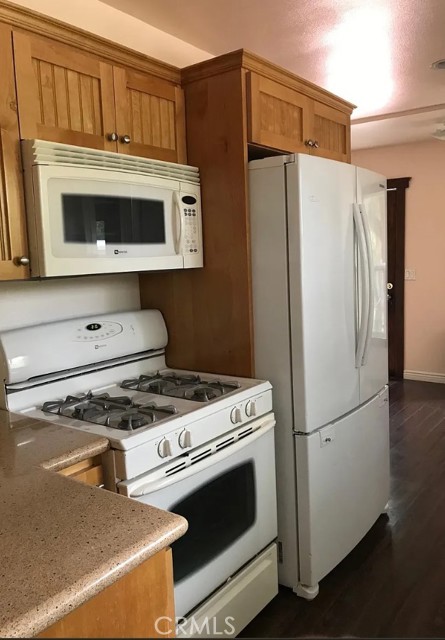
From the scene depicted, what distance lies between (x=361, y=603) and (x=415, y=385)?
3.57m

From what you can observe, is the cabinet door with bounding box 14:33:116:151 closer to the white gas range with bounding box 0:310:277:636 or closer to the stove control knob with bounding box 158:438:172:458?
the white gas range with bounding box 0:310:277:636

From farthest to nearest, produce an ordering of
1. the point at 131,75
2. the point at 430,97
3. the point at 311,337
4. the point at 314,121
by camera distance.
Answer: the point at 430,97 → the point at 314,121 → the point at 311,337 → the point at 131,75

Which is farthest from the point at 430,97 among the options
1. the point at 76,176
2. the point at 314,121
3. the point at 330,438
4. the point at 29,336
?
the point at 29,336

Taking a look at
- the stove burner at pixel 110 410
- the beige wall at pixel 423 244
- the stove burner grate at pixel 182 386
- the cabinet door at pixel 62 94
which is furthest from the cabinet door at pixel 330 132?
the beige wall at pixel 423 244

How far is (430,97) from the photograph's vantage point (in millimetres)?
3723

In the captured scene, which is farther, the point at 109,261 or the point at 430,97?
the point at 430,97

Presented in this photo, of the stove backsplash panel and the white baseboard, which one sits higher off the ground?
the stove backsplash panel

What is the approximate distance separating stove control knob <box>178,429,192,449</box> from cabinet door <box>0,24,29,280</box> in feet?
2.33

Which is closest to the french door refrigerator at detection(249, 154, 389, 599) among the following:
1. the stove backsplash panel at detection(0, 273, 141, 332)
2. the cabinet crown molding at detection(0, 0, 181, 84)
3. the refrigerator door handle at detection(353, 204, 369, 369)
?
the refrigerator door handle at detection(353, 204, 369, 369)

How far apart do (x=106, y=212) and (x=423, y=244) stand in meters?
4.28

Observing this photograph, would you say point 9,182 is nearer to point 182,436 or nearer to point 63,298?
point 63,298

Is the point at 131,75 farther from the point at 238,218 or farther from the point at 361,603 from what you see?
the point at 361,603

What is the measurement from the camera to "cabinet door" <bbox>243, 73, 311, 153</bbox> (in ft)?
7.06

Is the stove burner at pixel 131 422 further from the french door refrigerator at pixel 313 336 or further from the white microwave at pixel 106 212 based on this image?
the french door refrigerator at pixel 313 336
